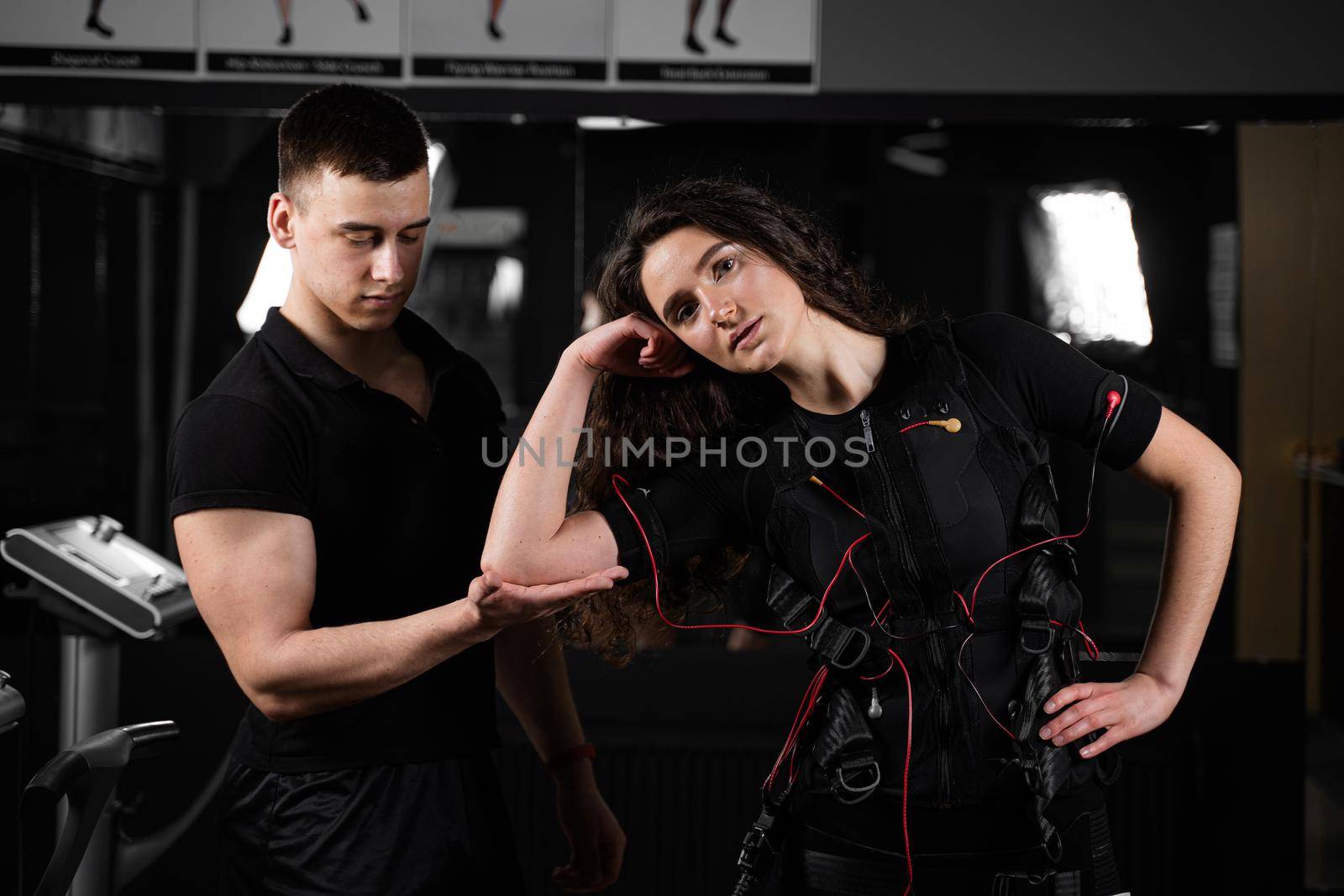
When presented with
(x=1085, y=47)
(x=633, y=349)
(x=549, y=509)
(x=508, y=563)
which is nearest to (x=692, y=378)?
(x=633, y=349)

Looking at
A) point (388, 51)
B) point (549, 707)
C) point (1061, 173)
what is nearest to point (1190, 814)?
point (1061, 173)

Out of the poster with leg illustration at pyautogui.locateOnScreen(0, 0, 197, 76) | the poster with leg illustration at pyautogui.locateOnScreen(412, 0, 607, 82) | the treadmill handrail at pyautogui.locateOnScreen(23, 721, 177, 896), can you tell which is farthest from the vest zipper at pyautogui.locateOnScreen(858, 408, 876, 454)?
the poster with leg illustration at pyautogui.locateOnScreen(0, 0, 197, 76)

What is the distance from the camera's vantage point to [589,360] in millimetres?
1742

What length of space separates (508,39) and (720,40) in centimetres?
61

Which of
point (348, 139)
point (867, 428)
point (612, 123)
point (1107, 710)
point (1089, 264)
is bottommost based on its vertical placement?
point (1107, 710)

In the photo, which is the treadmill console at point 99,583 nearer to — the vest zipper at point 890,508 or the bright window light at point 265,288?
the bright window light at point 265,288

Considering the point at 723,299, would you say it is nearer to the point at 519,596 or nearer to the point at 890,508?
the point at 890,508

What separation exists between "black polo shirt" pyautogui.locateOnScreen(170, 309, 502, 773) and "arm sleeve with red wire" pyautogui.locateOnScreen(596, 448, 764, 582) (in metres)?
0.25

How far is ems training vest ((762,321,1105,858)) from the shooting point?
1.63 metres

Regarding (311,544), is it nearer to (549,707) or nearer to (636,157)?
(549,707)

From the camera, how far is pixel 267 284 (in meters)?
3.58

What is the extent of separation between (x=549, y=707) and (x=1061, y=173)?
8.39ft

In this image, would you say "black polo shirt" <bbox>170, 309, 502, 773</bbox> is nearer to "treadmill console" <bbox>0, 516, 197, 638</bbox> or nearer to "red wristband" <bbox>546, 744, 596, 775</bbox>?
"red wristband" <bbox>546, 744, 596, 775</bbox>

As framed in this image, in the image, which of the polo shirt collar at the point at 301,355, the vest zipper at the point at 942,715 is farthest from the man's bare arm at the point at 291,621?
the vest zipper at the point at 942,715
